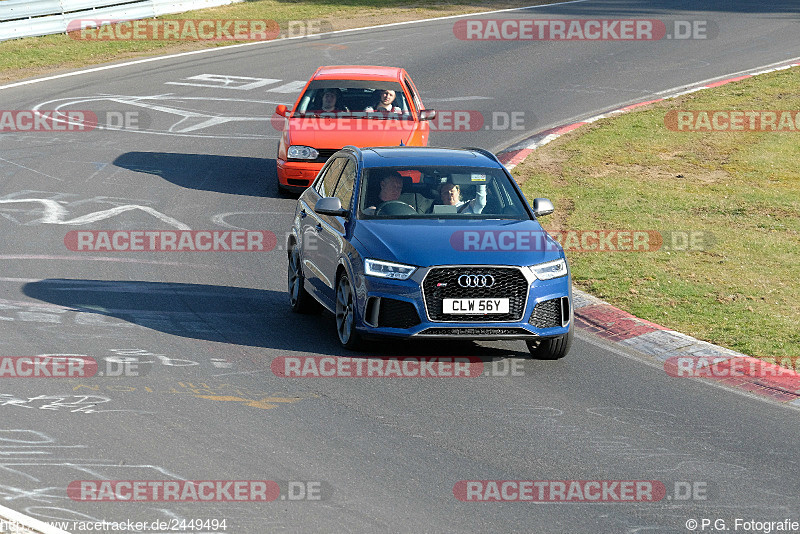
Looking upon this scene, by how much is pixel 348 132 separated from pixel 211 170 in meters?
3.10

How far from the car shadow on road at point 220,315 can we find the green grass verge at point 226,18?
16414mm

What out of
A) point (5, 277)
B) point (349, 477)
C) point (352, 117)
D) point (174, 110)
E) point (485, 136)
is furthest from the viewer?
point (174, 110)

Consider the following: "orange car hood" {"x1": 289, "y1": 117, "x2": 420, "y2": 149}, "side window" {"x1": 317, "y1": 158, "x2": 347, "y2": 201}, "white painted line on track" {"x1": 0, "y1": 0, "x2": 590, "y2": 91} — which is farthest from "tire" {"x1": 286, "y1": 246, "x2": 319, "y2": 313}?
"white painted line on track" {"x1": 0, "y1": 0, "x2": 590, "y2": 91}

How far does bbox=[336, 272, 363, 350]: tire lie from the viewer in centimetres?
1028

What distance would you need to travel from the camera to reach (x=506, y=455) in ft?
26.6

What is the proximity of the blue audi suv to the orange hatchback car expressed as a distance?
17.1ft

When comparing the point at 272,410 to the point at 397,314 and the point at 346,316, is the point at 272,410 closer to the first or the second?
the point at 397,314

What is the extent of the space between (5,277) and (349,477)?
22.2 ft

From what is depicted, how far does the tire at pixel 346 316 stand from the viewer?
10281mm

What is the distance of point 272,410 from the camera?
29.2 ft

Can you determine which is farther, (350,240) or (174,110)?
(174,110)

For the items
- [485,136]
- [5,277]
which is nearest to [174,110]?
[485,136]

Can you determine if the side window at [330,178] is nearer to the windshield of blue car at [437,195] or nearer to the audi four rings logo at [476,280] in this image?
the windshield of blue car at [437,195]

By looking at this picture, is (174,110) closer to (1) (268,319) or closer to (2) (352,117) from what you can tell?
(2) (352,117)
